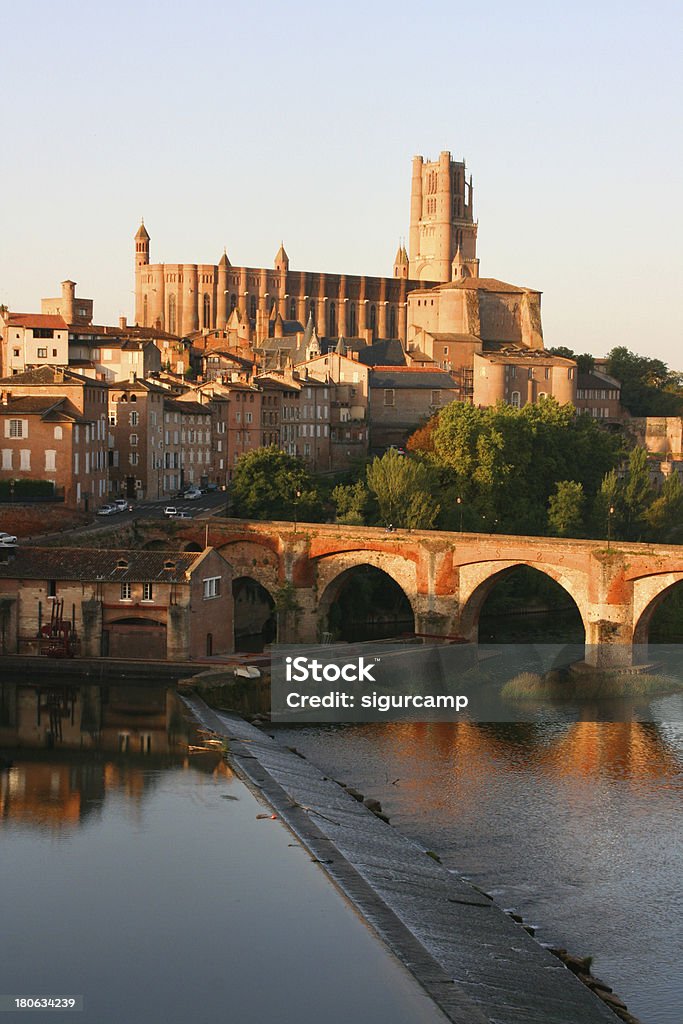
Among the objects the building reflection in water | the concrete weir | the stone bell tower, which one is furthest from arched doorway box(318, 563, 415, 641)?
the stone bell tower

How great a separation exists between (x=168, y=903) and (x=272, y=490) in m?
40.1

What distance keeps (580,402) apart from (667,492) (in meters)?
41.6

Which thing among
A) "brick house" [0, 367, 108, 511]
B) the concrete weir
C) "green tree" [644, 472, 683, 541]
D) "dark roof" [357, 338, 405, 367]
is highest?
"dark roof" [357, 338, 405, 367]

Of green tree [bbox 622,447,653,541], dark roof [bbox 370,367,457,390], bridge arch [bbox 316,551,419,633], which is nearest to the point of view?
bridge arch [bbox 316,551,419,633]

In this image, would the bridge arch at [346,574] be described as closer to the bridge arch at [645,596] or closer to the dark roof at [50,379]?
the bridge arch at [645,596]

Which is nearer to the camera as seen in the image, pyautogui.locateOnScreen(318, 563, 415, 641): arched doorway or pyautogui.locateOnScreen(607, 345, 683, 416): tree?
pyautogui.locateOnScreen(318, 563, 415, 641): arched doorway

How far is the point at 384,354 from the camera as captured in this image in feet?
386

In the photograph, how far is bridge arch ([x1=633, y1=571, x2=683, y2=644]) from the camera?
52500 mm

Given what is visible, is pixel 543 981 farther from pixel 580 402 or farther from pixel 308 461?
pixel 580 402

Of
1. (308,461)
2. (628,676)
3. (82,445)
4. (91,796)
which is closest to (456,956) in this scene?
(91,796)

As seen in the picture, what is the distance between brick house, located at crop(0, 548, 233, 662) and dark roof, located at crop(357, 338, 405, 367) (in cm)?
6434

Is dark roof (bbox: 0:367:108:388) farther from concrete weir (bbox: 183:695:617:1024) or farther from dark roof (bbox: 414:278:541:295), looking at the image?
dark roof (bbox: 414:278:541:295)

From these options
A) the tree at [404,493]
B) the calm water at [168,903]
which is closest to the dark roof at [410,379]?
the tree at [404,493]

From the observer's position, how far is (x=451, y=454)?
7450 centimetres
